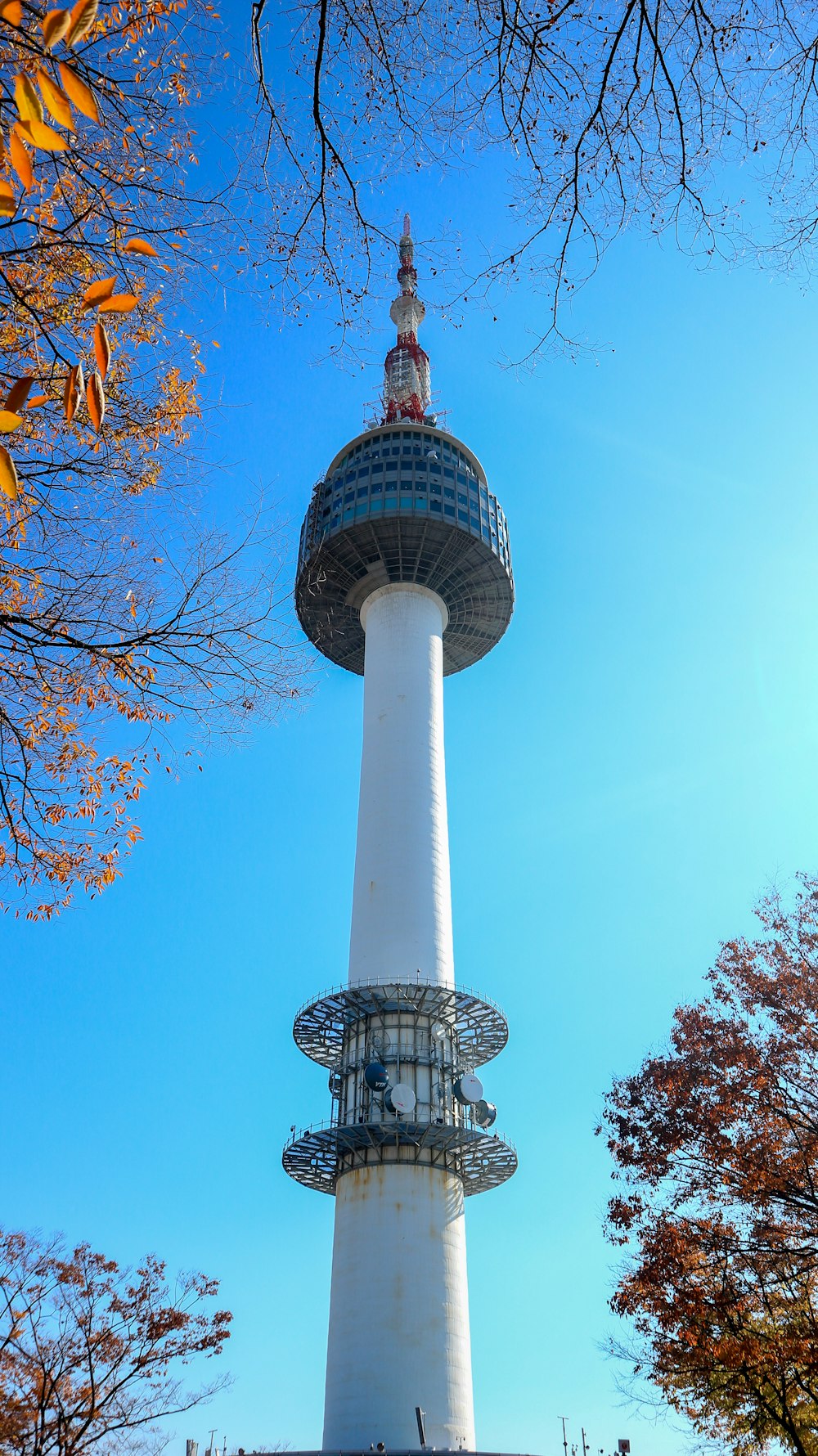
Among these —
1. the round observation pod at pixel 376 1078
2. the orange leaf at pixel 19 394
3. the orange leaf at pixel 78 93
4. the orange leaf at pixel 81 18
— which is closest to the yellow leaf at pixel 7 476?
the orange leaf at pixel 19 394

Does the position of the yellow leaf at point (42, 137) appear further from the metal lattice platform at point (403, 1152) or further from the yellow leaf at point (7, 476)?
the metal lattice platform at point (403, 1152)

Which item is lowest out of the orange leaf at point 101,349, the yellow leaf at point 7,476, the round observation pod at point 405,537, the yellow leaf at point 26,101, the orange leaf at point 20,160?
the yellow leaf at point 7,476

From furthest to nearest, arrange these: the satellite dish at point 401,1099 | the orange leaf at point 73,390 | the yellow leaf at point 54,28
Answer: the satellite dish at point 401,1099 → the orange leaf at point 73,390 → the yellow leaf at point 54,28

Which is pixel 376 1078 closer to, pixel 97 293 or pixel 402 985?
pixel 402 985

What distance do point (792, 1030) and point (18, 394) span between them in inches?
881

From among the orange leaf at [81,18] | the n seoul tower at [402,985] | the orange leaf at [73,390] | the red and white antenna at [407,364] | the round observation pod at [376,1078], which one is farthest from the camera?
the red and white antenna at [407,364]

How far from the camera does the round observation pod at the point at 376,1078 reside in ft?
137

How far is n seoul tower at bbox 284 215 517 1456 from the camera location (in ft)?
123

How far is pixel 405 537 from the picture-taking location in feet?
194

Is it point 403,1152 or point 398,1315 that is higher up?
point 403,1152

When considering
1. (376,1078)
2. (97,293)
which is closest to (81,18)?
(97,293)

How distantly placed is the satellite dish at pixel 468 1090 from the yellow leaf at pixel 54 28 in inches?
1698

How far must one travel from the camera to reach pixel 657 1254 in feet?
73.7

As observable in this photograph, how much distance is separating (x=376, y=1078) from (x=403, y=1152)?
10.3 feet
